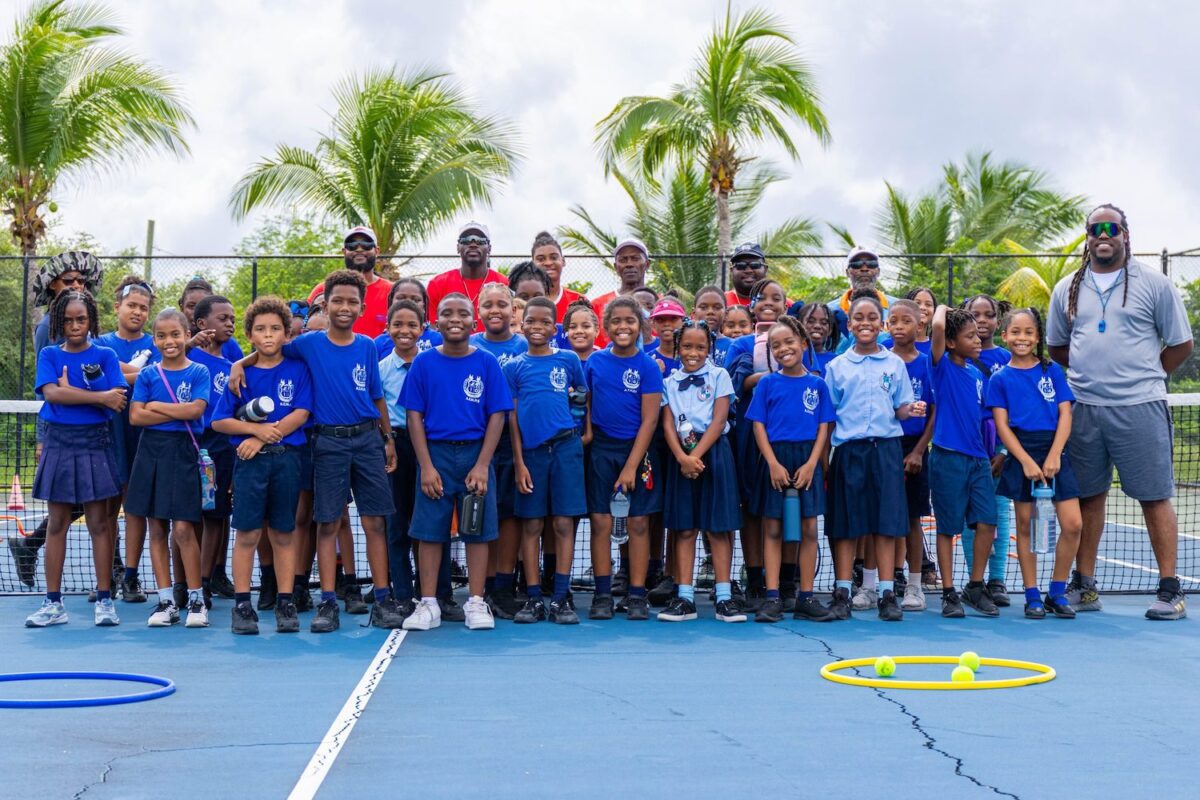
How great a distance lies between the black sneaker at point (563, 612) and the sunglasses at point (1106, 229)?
3834 mm

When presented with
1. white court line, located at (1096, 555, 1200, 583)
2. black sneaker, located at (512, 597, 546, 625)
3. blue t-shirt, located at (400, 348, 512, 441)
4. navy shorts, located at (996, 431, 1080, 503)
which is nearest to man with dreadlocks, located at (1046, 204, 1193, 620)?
navy shorts, located at (996, 431, 1080, 503)

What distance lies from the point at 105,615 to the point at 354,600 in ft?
4.48

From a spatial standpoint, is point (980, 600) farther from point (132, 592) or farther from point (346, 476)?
point (132, 592)

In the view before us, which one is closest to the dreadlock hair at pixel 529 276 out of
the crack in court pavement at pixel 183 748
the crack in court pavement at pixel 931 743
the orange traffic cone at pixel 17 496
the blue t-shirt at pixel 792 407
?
the blue t-shirt at pixel 792 407

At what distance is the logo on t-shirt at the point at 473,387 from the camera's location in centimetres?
705

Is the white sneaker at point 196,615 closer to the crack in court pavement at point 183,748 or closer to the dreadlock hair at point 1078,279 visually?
the crack in court pavement at point 183,748

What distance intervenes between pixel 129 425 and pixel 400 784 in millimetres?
4573

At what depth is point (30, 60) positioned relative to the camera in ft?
59.8

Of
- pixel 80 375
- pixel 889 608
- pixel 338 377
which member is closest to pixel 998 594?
pixel 889 608

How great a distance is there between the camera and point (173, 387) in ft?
23.6

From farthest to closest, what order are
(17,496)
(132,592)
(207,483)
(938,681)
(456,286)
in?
1. (17,496)
2. (456,286)
3. (132,592)
4. (207,483)
5. (938,681)

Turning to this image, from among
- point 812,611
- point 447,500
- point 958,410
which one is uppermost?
point 958,410

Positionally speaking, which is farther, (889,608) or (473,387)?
(889,608)

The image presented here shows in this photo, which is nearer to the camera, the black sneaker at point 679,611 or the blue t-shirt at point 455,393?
the blue t-shirt at point 455,393
